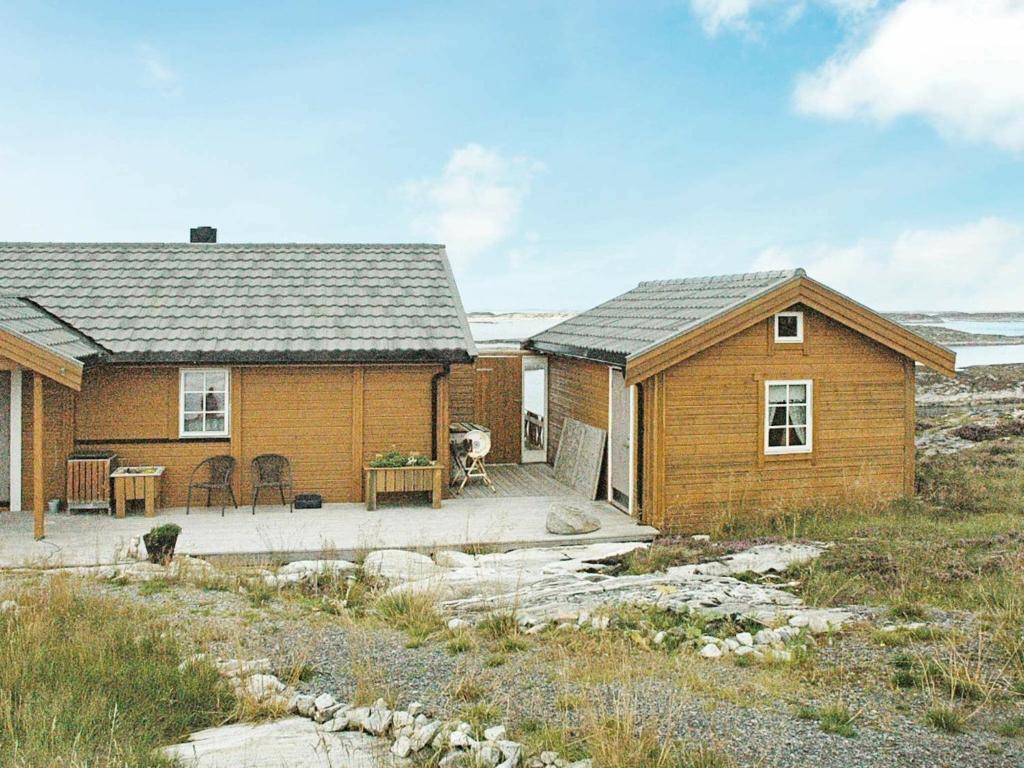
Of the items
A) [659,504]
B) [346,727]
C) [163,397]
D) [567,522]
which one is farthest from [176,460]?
[346,727]

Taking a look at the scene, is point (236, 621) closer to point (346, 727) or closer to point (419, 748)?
point (346, 727)

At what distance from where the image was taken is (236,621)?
9.38 metres

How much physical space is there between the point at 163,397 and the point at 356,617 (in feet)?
23.8

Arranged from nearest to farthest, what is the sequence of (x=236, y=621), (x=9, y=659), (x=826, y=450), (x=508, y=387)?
(x=9, y=659)
(x=236, y=621)
(x=826, y=450)
(x=508, y=387)

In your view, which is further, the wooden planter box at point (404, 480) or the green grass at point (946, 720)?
the wooden planter box at point (404, 480)

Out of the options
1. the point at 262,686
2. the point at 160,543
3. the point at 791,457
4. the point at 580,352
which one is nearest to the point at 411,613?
the point at 262,686

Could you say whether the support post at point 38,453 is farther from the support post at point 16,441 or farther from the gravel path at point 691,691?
the gravel path at point 691,691

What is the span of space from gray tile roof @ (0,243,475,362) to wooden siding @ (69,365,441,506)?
51 cm

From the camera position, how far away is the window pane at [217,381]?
51.3 feet

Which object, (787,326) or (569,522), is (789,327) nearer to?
(787,326)

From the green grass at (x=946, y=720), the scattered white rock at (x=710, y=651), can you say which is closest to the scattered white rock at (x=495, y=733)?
the scattered white rock at (x=710, y=651)

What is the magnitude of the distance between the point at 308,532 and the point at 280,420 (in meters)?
2.58

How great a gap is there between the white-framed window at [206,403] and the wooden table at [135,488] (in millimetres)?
1014

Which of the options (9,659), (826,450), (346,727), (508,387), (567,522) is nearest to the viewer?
(346,727)
